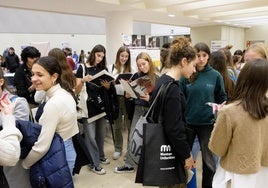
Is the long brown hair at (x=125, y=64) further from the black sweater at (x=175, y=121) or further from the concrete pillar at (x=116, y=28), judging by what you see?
the concrete pillar at (x=116, y=28)

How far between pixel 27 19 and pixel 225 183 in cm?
1343

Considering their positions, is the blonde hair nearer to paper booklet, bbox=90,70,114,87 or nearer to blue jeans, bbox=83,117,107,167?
paper booklet, bbox=90,70,114,87

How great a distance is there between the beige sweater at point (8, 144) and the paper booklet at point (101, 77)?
1913 millimetres

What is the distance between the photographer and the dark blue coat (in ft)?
4.60

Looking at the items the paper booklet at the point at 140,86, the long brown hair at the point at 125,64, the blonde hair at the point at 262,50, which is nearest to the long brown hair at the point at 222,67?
the blonde hair at the point at 262,50

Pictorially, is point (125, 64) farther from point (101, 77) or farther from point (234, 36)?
point (234, 36)

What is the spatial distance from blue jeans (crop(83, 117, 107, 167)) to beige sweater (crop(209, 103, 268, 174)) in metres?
1.93

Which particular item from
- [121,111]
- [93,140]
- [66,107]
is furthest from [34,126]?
[121,111]

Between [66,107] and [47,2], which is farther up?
[47,2]

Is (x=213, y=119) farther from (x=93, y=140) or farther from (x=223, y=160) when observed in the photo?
(x=93, y=140)

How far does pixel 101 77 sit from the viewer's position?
3197mm

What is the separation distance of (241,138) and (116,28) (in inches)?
222

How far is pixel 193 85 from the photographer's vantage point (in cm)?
233

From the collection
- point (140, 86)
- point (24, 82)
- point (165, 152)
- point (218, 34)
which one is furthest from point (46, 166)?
point (218, 34)
